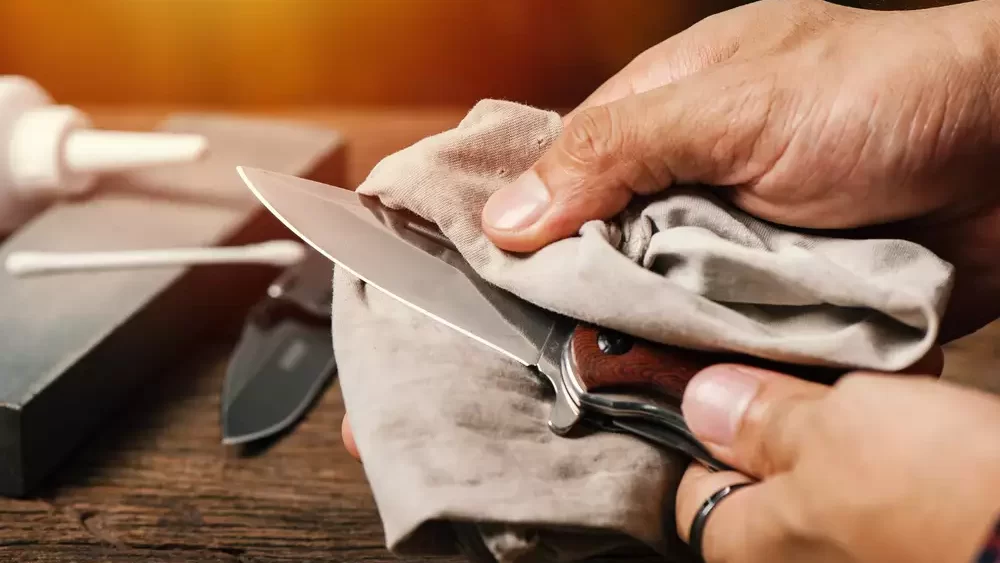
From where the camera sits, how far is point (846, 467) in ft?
0.92

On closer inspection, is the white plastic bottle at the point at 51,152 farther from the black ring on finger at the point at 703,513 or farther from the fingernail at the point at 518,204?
the black ring on finger at the point at 703,513

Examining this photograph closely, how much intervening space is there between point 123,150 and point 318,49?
0.25 m

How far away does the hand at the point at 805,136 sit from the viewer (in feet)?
1.26

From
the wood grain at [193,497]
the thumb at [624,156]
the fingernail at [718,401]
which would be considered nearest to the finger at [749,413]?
the fingernail at [718,401]

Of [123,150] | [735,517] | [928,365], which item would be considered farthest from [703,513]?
[123,150]

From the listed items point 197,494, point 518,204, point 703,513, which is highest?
point 518,204

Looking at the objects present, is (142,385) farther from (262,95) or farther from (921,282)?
(921,282)

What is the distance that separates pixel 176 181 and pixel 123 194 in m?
0.05

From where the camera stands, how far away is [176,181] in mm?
714

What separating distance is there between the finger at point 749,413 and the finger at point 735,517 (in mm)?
12

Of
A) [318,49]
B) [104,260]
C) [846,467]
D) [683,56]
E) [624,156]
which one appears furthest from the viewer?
[318,49]

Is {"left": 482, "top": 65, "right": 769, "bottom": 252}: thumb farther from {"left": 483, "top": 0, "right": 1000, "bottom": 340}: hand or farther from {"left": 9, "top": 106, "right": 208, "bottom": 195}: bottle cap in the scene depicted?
{"left": 9, "top": 106, "right": 208, "bottom": 195}: bottle cap

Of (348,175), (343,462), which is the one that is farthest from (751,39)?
(348,175)

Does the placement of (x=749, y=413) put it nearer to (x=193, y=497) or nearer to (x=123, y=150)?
(x=193, y=497)
